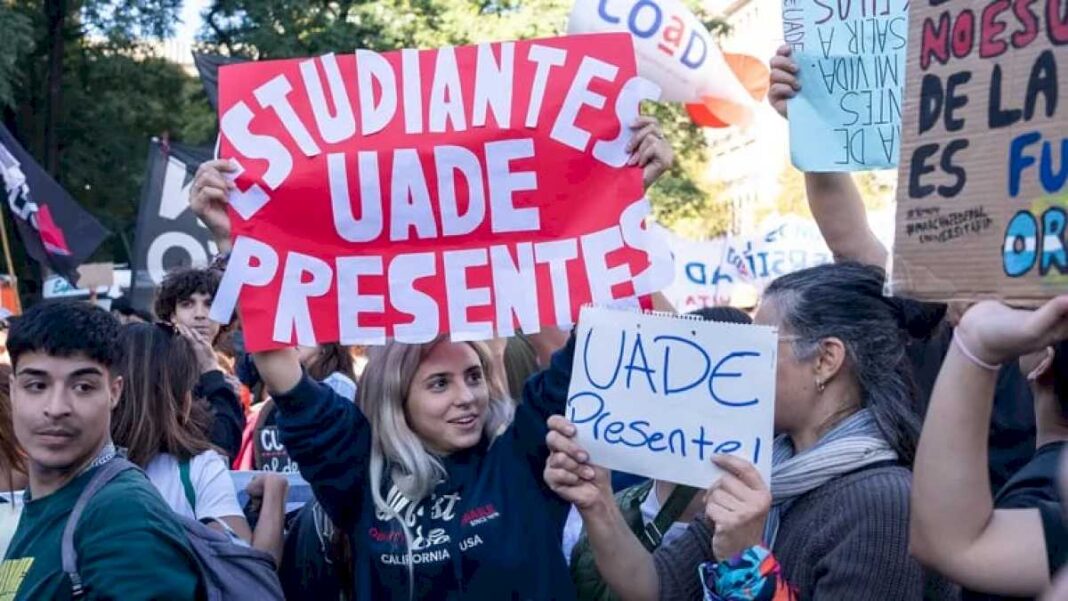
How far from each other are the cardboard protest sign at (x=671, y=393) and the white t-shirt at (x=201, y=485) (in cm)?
130

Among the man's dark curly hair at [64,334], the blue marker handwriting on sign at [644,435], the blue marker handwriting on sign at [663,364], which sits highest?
the man's dark curly hair at [64,334]

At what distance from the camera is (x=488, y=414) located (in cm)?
385

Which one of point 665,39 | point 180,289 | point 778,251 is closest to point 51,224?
point 180,289

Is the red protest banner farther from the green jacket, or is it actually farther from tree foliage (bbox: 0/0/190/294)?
tree foliage (bbox: 0/0/190/294)

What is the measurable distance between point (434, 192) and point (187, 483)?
1175mm

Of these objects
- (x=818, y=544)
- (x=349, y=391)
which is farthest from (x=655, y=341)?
(x=349, y=391)

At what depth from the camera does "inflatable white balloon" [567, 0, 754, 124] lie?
7.47m

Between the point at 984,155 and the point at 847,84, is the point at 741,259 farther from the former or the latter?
the point at 984,155

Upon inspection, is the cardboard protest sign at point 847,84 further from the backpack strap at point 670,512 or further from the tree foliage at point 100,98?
the tree foliage at point 100,98

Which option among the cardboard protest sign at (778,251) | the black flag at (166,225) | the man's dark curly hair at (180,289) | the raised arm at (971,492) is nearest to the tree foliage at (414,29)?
the cardboard protest sign at (778,251)

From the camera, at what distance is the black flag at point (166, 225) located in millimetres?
10875

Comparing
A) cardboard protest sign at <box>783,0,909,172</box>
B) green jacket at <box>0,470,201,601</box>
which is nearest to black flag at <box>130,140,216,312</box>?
cardboard protest sign at <box>783,0,909,172</box>

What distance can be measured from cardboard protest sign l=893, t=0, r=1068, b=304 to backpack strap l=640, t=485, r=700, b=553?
1329mm

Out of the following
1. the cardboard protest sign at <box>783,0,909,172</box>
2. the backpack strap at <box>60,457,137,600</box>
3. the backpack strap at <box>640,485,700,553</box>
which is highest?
the cardboard protest sign at <box>783,0,909,172</box>
